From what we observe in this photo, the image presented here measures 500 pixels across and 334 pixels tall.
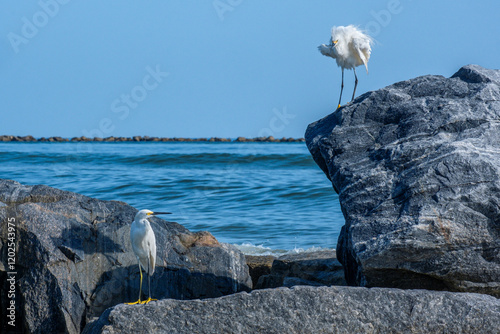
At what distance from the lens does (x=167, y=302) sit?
350 centimetres

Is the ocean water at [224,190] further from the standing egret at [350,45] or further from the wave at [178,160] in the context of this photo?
the standing egret at [350,45]

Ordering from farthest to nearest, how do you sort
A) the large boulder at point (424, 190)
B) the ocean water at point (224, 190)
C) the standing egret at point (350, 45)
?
the ocean water at point (224, 190) → the standing egret at point (350, 45) → the large boulder at point (424, 190)

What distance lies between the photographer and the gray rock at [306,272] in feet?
17.4

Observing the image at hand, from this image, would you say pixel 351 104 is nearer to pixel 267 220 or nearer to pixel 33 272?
pixel 33 272

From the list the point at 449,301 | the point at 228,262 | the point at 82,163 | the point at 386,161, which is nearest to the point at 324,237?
the point at 228,262

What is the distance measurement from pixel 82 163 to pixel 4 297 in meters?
18.1

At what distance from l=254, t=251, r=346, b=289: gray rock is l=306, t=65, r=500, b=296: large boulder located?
600 millimetres

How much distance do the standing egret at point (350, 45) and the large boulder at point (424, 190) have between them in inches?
138

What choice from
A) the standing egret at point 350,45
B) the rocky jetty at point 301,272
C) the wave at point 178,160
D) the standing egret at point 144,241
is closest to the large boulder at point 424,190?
the rocky jetty at point 301,272

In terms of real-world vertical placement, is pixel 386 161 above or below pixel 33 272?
above

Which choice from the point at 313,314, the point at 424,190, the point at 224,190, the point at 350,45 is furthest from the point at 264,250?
the point at 224,190

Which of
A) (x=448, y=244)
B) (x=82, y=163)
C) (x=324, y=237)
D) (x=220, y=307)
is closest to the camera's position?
(x=220, y=307)

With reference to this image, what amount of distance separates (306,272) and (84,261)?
236 centimetres

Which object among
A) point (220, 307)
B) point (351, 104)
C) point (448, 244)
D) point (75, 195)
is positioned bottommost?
point (220, 307)
